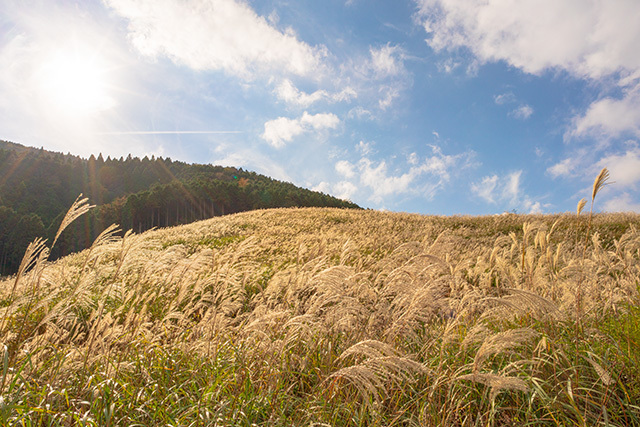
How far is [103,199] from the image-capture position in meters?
120

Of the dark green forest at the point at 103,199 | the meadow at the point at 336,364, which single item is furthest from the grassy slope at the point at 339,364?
the dark green forest at the point at 103,199

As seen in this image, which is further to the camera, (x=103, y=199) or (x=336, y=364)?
(x=103, y=199)

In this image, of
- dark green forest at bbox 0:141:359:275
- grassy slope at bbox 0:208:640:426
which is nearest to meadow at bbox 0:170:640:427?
grassy slope at bbox 0:208:640:426

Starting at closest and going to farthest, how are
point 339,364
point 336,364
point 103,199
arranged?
1. point 339,364
2. point 336,364
3. point 103,199

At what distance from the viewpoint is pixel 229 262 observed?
3.79 meters

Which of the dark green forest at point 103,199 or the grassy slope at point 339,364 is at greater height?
the dark green forest at point 103,199

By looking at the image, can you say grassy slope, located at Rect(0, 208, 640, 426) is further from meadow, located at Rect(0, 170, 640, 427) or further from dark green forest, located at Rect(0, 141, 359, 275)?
dark green forest, located at Rect(0, 141, 359, 275)

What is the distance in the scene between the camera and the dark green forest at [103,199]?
66.6 m

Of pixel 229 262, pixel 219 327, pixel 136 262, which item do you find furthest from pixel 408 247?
pixel 136 262

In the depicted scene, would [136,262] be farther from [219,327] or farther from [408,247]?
[408,247]

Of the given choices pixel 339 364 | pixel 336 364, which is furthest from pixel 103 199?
pixel 339 364

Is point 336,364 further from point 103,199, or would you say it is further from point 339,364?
point 103,199

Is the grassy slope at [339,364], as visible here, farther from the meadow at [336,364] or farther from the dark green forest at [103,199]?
the dark green forest at [103,199]

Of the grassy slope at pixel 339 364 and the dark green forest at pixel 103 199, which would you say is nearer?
the grassy slope at pixel 339 364
